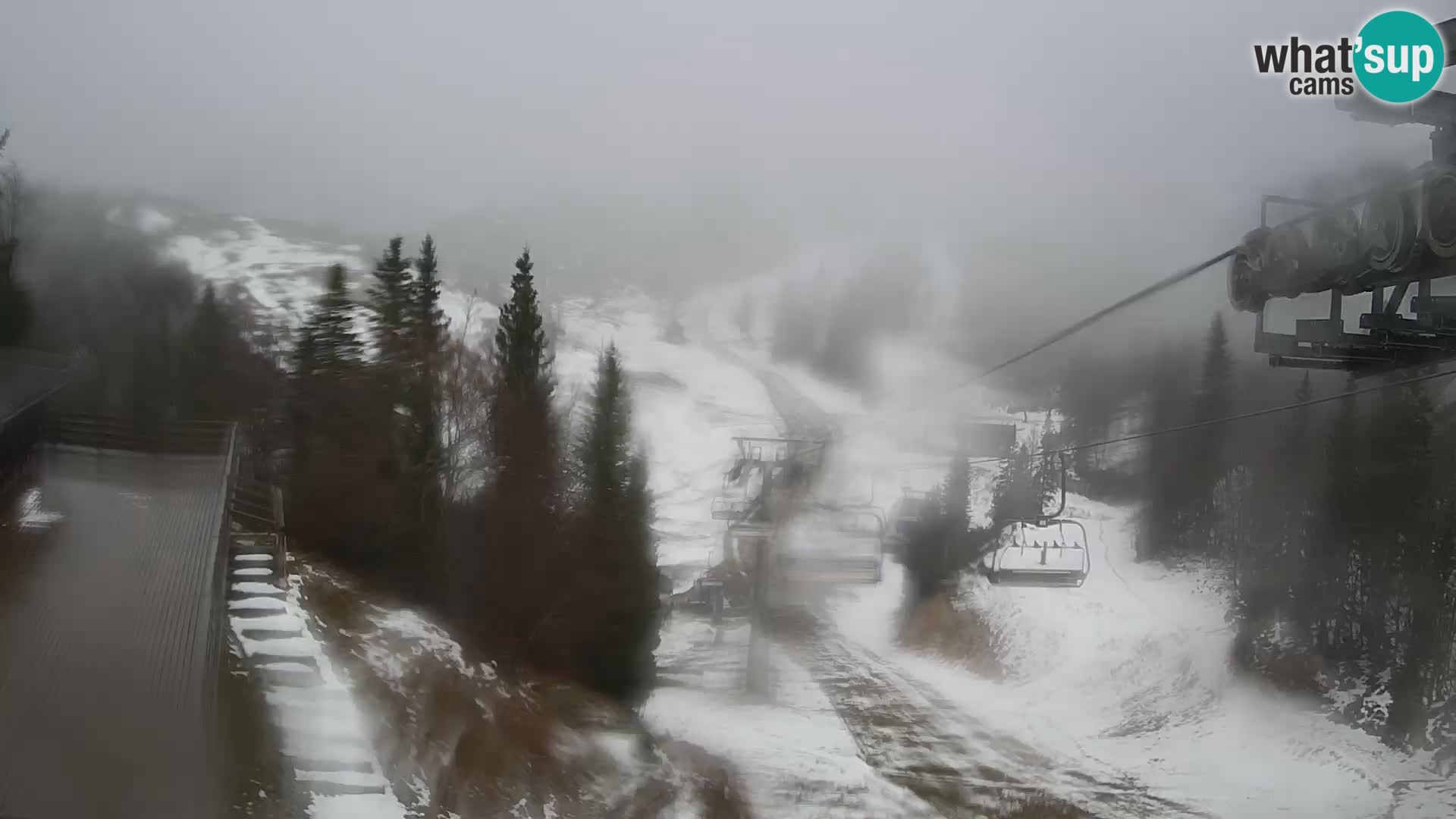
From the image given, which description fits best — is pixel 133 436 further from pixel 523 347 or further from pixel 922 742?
pixel 922 742

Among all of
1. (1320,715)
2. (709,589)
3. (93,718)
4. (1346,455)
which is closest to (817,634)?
(709,589)

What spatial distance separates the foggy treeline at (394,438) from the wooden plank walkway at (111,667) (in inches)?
140

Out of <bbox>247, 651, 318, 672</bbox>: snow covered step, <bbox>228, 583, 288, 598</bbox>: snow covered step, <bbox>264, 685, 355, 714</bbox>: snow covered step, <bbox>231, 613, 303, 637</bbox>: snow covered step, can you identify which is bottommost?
<bbox>264, 685, 355, 714</bbox>: snow covered step

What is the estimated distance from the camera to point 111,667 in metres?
8.48

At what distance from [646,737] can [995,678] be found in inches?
501

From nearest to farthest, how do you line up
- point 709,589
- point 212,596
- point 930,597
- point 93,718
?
point 93,718
point 212,596
point 709,589
point 930,597

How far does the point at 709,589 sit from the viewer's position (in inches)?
853

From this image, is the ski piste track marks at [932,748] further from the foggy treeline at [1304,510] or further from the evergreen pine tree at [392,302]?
the evergreen pine tree at [392,302]

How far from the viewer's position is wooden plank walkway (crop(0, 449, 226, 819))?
266 inches

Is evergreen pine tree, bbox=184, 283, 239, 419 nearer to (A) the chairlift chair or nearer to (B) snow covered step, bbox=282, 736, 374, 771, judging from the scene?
(B) snow covered step, bbox=282, 736, 374, 771

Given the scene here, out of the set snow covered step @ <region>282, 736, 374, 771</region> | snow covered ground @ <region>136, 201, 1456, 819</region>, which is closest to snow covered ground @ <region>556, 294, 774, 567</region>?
snow covered ground @ <region>136, 201, 1456, 819</region>

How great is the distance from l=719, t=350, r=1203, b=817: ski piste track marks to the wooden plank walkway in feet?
40.4

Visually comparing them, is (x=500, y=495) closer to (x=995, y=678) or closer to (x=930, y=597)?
(x=930, y=597)

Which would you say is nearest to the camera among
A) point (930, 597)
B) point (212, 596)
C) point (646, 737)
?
point (212, 596)
